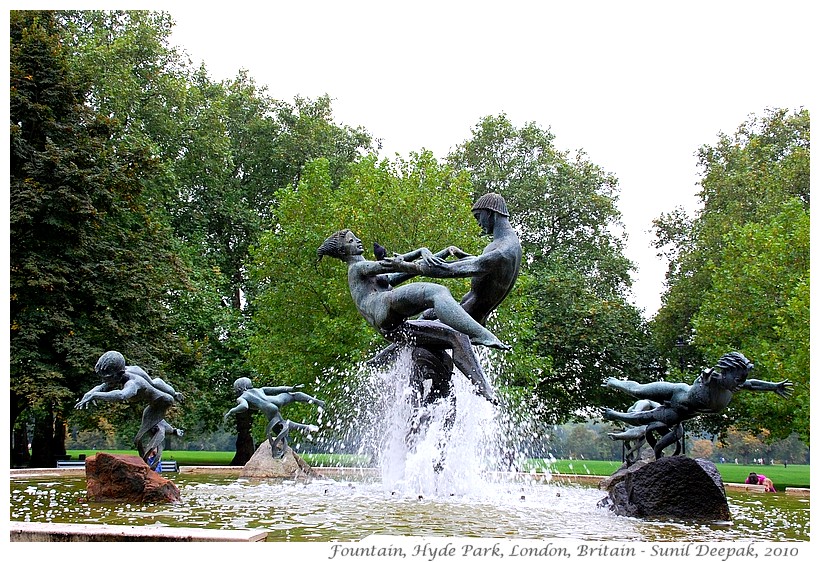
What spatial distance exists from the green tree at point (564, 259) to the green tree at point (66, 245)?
10.7 meters

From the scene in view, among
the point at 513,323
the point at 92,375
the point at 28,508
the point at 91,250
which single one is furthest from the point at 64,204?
the point at 28,508

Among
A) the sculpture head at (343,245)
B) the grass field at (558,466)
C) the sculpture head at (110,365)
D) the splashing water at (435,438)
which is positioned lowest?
the grass field at (558,466)

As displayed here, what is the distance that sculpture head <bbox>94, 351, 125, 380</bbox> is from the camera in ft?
34.7

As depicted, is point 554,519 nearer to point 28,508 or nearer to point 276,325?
point 28,508

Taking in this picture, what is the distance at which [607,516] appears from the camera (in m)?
8.05

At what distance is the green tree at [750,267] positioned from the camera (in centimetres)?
2045

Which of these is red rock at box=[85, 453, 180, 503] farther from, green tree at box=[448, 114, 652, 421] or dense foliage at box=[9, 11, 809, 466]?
green tree at box=[448, 114, 652, 421]

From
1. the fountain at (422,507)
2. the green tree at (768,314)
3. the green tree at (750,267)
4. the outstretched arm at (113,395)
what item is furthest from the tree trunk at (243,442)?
the outstretched arm at (113,395)

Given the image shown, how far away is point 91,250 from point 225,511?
1534 centimetres

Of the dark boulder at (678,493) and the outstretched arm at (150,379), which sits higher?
the outstretched arm at (150,379)

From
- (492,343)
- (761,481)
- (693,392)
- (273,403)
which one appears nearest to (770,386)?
(693,392)

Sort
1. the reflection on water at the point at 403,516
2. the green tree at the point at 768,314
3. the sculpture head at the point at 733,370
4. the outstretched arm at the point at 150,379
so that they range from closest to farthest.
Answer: the reflection on water at the point at 403,516
the sculpture head at the point at 733,370
the outstretched arm at the point at 150,379
the green tree at the point at 768,314

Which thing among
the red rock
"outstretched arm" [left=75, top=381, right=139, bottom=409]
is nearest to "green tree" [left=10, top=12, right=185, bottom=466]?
"outstretched arm" [left=75, top=381, right=139, bottom=409]

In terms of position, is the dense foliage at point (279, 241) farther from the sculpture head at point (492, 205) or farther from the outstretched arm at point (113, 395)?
the outstretched arm at point (113, 395)
